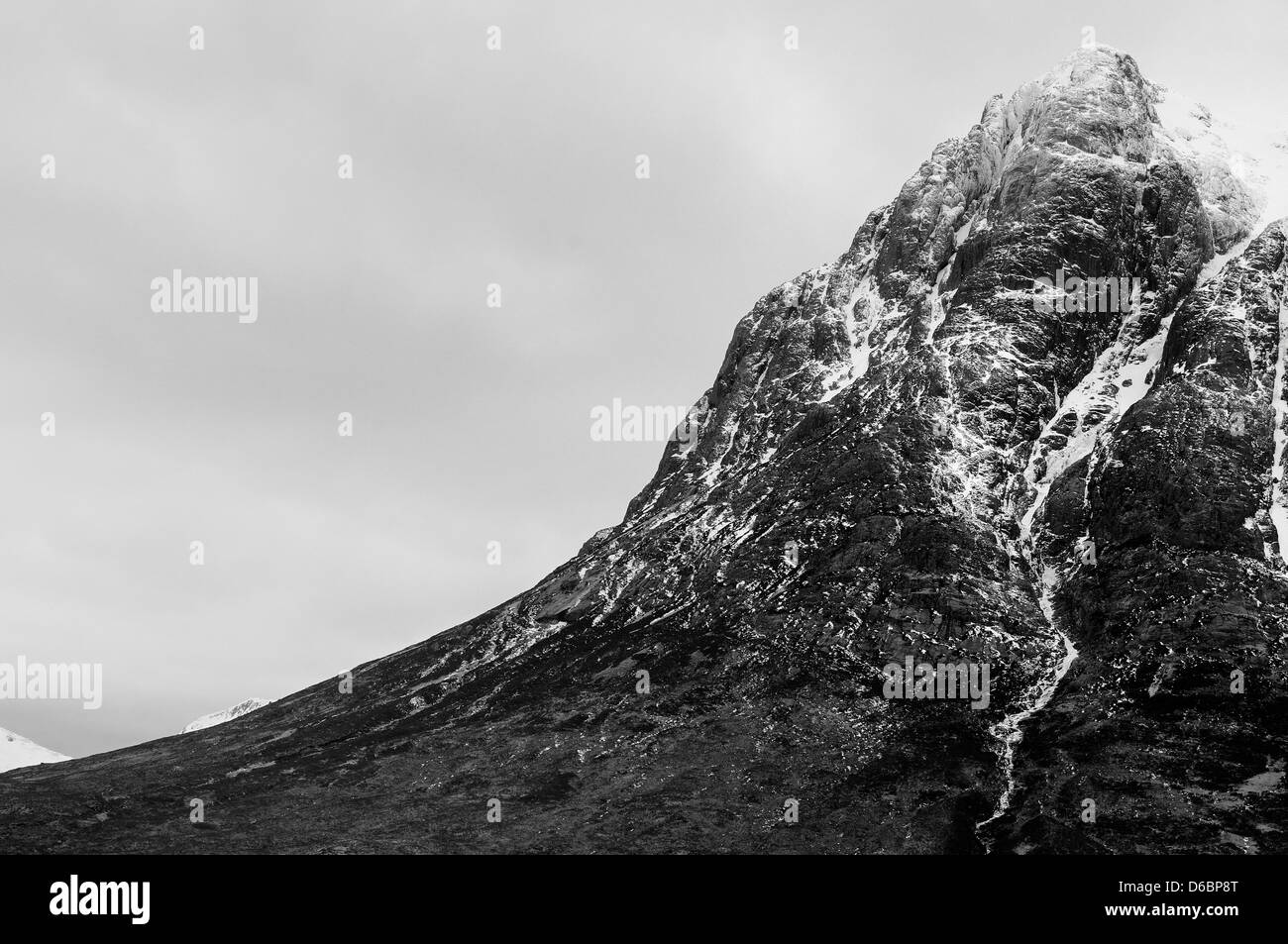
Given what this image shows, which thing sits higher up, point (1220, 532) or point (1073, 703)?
point (1220, 532)

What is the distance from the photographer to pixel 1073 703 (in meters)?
148

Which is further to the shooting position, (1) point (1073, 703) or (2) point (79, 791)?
(2) point (79, 791)

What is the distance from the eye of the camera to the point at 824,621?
576ft

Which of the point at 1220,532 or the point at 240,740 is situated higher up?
the point at 1220,532

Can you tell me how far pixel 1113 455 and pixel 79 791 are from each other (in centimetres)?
16339
